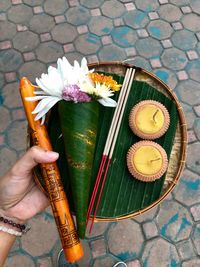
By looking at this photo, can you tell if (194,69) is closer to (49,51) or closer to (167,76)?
(167,76)

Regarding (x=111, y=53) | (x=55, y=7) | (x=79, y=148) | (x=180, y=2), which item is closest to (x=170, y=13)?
(x=180, y=2)

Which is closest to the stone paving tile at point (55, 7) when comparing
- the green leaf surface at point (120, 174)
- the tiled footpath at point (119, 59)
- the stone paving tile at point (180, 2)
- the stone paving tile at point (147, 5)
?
the tiled footpath at point (119, 59)

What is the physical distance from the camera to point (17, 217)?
215 centimetres

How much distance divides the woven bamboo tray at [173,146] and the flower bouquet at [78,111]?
29 centimetres

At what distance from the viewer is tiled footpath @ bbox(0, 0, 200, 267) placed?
9.38 ft

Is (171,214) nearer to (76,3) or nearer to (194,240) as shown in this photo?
(194,240)

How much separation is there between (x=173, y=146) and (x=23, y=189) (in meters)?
1.06

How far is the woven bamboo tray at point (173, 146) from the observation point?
196 centimetres

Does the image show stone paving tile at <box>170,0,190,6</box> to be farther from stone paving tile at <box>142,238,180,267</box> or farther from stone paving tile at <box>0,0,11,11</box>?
stone paving tile at <box>142,238,180,267</box>

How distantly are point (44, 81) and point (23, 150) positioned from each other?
1556mm

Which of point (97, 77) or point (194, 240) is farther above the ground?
point (97, 77)

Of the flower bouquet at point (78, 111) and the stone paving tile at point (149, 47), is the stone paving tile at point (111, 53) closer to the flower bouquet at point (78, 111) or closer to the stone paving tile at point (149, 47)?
the stone paving tile at point (149, 47)

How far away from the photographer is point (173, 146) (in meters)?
2.14

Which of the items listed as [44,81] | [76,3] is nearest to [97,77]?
[44,81]
